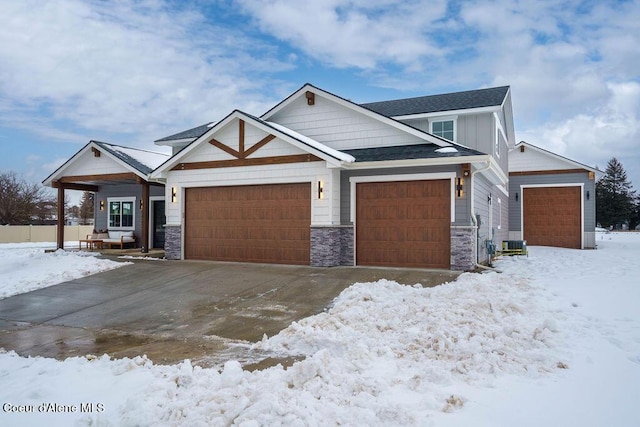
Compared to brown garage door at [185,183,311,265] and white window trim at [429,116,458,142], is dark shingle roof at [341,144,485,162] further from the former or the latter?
white window trim at [429,116,458,142]

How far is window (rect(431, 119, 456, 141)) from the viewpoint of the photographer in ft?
47.7

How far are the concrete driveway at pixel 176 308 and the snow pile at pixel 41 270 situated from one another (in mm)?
479

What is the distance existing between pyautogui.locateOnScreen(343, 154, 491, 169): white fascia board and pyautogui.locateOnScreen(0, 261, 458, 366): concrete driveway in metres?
2.78

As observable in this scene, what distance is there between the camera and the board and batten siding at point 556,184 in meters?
20.1


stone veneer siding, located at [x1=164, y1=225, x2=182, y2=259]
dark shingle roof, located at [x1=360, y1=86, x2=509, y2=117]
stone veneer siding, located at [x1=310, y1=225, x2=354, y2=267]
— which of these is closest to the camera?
stone veneer siding, located at [x1=310, y1=225, x2=354, y2=267]

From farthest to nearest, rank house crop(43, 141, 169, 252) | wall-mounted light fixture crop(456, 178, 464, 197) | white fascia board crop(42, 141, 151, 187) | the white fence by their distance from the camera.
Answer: the white fence, house crop(43, 141, 169, 252), white fascia board crop(42, 141, 151, 187), wall-mounted light fixture crop(456, 178, 464, 197)

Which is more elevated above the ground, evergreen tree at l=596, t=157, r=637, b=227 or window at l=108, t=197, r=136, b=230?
evergreen tree at l=596, t=157, r=637, b=227

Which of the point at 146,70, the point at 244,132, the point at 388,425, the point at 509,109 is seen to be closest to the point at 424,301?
the point at 388,425

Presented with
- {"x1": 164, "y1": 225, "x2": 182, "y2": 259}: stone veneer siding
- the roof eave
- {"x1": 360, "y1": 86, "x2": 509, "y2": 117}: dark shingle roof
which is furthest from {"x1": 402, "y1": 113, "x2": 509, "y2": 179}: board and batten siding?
the roof eave

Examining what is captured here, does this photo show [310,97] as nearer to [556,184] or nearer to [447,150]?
[447,150]

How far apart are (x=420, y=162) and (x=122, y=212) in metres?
14.2

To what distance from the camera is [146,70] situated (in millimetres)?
17609

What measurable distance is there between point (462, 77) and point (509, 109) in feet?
13.4

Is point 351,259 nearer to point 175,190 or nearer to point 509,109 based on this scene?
point 175,190
